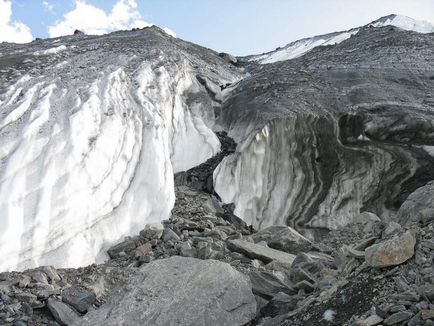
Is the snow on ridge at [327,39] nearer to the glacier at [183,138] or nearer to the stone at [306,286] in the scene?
the glacier at [183,138]

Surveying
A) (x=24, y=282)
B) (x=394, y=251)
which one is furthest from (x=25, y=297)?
(x=394, y=251)

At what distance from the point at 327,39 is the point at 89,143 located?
48.5ft

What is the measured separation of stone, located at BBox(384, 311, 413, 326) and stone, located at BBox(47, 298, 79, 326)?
306cm

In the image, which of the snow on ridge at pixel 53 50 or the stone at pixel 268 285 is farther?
the snow on ridge at pixel 53 50

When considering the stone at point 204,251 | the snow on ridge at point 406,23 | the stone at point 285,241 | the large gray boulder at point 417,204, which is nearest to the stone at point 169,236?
the stone at point 204,251

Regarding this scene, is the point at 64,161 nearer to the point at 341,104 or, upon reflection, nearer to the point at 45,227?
the point at 45,227

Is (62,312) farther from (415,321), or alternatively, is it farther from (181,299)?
(415,321)

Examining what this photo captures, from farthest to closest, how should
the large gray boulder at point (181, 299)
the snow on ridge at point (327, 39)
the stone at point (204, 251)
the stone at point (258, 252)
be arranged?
1. the snow on ridge at point (327, 39)
2. the stone at point (258, 252)
3. the stone at point (204, 251)
4. the large gray boulder at point (181, 299)

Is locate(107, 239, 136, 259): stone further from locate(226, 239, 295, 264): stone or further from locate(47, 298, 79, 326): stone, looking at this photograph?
locate(47, 298, 79, 326): stone

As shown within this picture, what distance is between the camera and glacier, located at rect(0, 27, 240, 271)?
7355 mm

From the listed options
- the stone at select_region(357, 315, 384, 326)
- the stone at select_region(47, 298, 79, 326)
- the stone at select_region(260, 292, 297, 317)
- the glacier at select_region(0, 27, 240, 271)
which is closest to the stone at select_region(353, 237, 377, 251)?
the stone at select_region(260, 292, 297, 317)

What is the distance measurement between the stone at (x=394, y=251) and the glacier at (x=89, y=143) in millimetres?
4099

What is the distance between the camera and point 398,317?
12.3 ft

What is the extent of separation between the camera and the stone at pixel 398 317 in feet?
12.3
